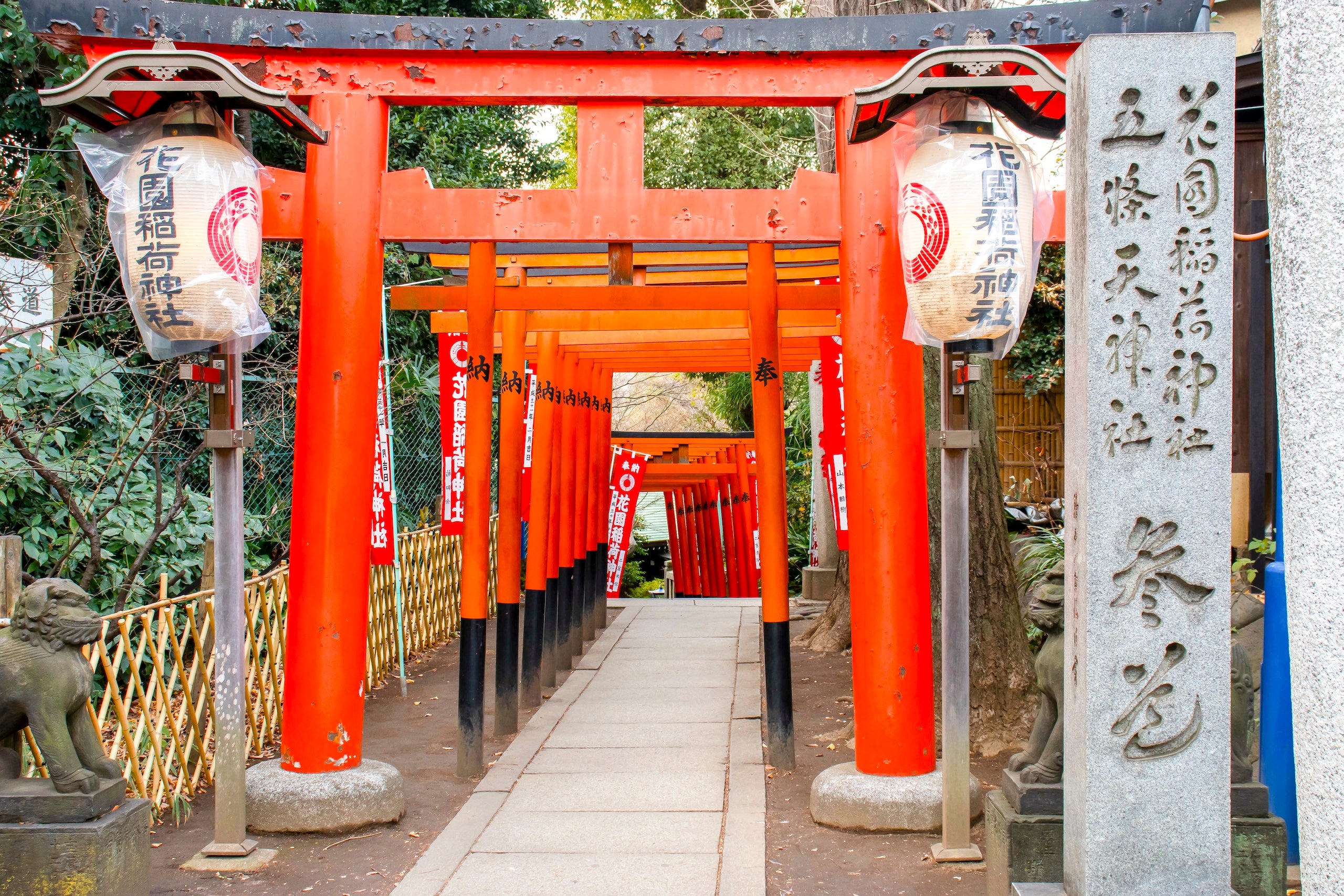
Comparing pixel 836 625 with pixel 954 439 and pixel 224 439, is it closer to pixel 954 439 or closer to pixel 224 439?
pixel 954 439

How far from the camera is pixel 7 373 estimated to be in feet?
23.1

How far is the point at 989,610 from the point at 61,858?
5.11 m

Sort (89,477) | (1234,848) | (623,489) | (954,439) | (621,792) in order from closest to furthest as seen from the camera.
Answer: (1234,848)
(954,439)
(621,792)
(89,477)
(623,489)

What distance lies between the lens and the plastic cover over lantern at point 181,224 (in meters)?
4.41

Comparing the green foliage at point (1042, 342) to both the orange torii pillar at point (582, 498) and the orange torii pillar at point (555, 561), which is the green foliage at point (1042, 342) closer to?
the orange torii pillar at point (582, 498)

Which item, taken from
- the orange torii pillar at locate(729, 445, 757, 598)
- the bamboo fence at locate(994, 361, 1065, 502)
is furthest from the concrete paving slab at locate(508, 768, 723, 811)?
the orange torii pillar at locate(729, 445, 757, 598)

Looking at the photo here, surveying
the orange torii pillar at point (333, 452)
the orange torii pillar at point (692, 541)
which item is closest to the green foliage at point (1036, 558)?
the orange torii pillar at point (333, 452)

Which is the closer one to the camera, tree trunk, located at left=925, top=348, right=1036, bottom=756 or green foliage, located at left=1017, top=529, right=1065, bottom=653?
tree trunk, located at left=925, top=348, right=1036, bottom=756

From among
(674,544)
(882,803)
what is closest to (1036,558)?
(882,803)

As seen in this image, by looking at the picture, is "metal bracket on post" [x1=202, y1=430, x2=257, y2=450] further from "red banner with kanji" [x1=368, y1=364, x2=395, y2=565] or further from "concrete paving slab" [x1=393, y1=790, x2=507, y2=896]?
"red banner with kanji" [x1=368, y1=364, x2=395, y2=565]

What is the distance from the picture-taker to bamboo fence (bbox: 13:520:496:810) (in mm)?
5082

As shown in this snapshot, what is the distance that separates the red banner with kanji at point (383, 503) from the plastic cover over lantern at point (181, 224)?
3.33 metres

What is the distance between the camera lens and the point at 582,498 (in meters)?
10.3

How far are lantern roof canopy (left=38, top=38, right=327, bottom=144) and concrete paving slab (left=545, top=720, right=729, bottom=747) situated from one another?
13.6ft
